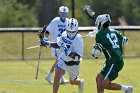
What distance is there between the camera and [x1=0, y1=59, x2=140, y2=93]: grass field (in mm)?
15852

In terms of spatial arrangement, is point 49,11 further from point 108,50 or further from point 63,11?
point 108,50

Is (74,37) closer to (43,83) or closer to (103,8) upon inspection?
(43,83)

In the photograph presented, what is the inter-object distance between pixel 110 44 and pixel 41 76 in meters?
6.67

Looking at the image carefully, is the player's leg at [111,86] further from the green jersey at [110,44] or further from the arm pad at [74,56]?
the arm pad at [74,56]

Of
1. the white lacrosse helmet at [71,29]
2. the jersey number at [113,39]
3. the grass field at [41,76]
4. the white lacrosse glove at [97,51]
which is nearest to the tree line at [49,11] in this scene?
the grass field at [41,76]

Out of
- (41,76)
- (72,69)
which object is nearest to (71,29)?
(72,69)

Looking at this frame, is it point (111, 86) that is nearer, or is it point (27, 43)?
point (111, 86)

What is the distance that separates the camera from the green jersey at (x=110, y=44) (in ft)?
41.1

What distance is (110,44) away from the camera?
41.1ft

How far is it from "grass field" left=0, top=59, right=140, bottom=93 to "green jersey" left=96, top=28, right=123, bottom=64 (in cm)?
299

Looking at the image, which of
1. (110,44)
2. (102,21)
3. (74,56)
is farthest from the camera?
(74,56)

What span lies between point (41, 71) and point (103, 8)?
27.5m

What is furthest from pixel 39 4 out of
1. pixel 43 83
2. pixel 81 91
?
pixel 81 91

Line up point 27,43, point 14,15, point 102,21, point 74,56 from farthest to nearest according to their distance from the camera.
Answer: point 14,15
point 27,43
point 74,56
point 102,21
